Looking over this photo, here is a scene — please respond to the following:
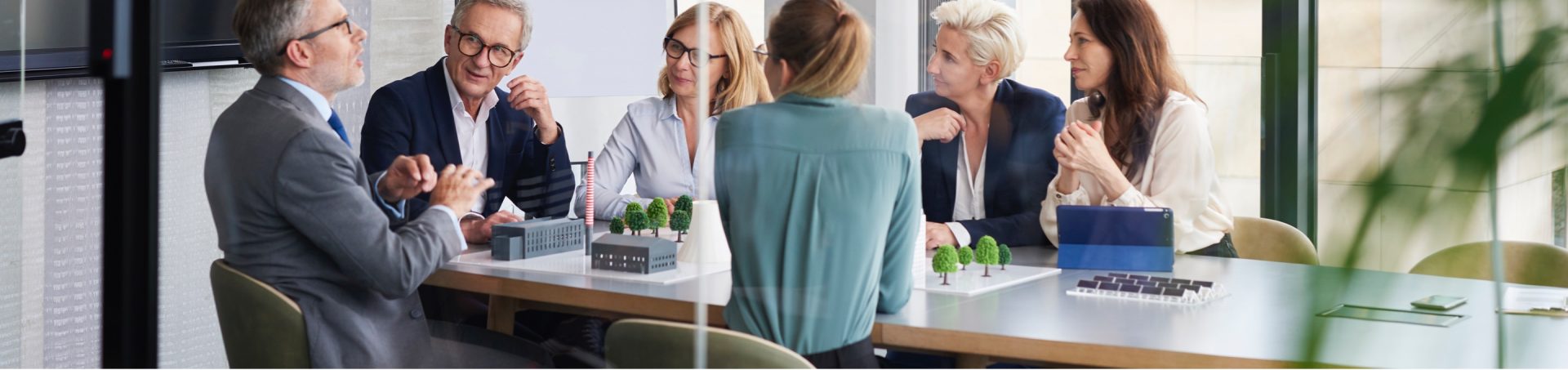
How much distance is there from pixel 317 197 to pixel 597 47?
0.52m

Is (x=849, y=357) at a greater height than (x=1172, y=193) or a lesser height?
lesser

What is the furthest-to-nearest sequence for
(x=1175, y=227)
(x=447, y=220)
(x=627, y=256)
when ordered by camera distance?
(x=627, y=256), (x=447, y=220), (x=1175, y=227)

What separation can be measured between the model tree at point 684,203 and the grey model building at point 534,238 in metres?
0.24

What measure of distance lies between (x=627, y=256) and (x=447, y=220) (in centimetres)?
34

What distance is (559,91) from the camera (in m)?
2.09

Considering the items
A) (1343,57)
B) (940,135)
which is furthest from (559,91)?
(1343,57)

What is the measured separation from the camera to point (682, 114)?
1.95 metres

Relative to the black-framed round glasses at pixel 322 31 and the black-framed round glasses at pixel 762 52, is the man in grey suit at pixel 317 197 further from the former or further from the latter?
the black-framed round glasses at pixel 762 52

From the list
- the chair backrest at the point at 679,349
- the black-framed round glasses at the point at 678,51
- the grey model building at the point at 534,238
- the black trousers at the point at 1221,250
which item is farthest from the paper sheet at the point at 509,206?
the black trousers at the point at 1221,250

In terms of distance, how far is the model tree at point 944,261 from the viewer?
221cm

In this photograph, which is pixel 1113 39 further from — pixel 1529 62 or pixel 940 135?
pixel 1529 62

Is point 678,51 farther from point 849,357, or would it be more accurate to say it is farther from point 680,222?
point 849,357

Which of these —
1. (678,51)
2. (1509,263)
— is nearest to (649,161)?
(678,51)

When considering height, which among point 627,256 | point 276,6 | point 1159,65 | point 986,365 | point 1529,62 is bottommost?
point 986,365
